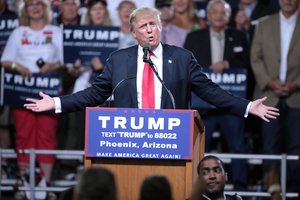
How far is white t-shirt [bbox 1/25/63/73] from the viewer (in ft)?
41.2

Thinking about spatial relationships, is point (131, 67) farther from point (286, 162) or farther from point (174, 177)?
point (286, 162)

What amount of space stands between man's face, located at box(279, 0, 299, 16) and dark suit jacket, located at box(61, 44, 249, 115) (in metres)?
3.94

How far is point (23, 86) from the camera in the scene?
12641 mm

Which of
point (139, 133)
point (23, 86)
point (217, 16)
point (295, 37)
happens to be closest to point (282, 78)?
point (295, 37)

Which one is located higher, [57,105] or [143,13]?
[143,13]

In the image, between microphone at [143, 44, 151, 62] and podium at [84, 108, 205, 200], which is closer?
podium at [84, 108, 205, 200]

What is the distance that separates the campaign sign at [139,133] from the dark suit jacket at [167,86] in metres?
0.77

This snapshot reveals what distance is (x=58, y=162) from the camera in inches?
A: 516

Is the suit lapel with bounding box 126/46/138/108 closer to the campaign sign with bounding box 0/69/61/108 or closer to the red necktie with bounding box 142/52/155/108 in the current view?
the red necktie with bounding box 142/52/155/108

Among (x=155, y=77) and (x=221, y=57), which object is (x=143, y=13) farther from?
(x=221, y=57)

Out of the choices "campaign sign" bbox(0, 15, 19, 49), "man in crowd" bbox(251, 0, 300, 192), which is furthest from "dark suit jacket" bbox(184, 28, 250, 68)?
"campaign sign" bbox(0, 15, 19, 49)

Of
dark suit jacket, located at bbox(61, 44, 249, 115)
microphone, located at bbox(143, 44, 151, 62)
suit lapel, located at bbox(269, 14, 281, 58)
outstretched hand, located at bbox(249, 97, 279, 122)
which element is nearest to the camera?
microphone, located at bbox(143, 44, 151, 62)

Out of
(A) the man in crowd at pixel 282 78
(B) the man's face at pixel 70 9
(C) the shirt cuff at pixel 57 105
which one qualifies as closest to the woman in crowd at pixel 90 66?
(B) the man's face at pixel 70 9

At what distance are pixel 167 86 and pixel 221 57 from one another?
4.28 m
